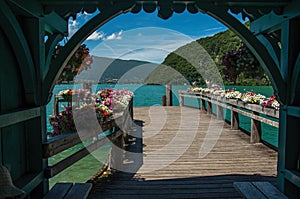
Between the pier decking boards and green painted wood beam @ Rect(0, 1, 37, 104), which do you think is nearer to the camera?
green painted wood beam @ Rect(0, 1, 37, 104)

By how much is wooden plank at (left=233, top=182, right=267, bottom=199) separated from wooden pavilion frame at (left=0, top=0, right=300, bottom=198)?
33 cm

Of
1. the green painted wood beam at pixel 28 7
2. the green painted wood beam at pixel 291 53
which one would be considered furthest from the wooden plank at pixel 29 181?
the green painted wood beam at pixel 291 53

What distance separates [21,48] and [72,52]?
0.39 metres

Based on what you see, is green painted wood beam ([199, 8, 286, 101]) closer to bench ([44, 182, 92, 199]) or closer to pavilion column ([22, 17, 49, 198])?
pavilion column ([22, 17, 49, 198])

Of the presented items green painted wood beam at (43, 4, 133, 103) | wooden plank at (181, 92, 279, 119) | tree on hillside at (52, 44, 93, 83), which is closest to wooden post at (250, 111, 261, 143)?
wooden plank at (181, 92, 279, 119)

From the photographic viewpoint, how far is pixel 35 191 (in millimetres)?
2111

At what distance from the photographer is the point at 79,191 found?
192 cm

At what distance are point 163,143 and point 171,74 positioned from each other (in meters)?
13.5

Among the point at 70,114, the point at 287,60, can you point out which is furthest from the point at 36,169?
the point at 287,60

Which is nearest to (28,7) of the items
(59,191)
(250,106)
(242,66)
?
(59,191)

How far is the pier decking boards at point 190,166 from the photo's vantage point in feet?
9.53

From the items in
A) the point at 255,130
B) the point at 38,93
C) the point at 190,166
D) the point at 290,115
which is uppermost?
the point at 38,93

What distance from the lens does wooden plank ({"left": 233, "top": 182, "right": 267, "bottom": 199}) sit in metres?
1.84

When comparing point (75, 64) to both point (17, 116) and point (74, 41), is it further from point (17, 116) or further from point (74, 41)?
point (17, 116)
